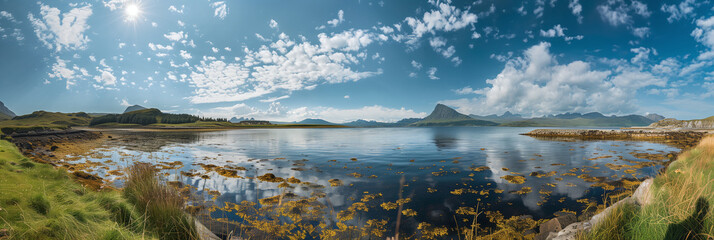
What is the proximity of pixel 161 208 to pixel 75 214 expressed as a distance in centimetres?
176

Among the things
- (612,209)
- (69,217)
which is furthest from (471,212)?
(69,217)

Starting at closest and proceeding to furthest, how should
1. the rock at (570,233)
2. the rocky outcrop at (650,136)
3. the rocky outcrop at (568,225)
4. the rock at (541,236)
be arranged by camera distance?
the rock at (570,233) → the rocky outcrop at (568,225) → the rock at (541,236) → the rocky outcrop at (650,136)

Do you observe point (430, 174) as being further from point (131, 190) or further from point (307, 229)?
point (131, 190)

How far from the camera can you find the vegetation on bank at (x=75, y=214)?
4.04 metres

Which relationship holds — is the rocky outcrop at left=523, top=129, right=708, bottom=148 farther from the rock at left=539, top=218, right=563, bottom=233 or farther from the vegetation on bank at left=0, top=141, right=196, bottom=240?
the vegetation on bank at left=0, top=141, right=196, bottom=240

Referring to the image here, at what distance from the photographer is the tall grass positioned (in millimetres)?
5950

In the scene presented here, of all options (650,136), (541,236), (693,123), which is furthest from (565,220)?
(693,123)

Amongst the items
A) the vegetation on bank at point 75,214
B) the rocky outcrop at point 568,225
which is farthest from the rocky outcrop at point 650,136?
the vegetation on bank at point 75,214

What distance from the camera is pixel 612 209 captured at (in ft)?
21.7

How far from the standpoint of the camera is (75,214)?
4.74 m

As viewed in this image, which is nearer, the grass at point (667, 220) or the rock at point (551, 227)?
the grass at point (667, 220)

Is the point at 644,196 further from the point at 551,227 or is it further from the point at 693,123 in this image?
the point at 693,123

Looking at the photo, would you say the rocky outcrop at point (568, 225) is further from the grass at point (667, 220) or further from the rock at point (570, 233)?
the grass at point (667, 220)

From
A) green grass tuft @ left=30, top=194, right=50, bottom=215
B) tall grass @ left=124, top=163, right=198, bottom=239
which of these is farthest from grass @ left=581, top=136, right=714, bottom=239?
green grass tuft @ left=30, top=194, right=50, bottom=215
